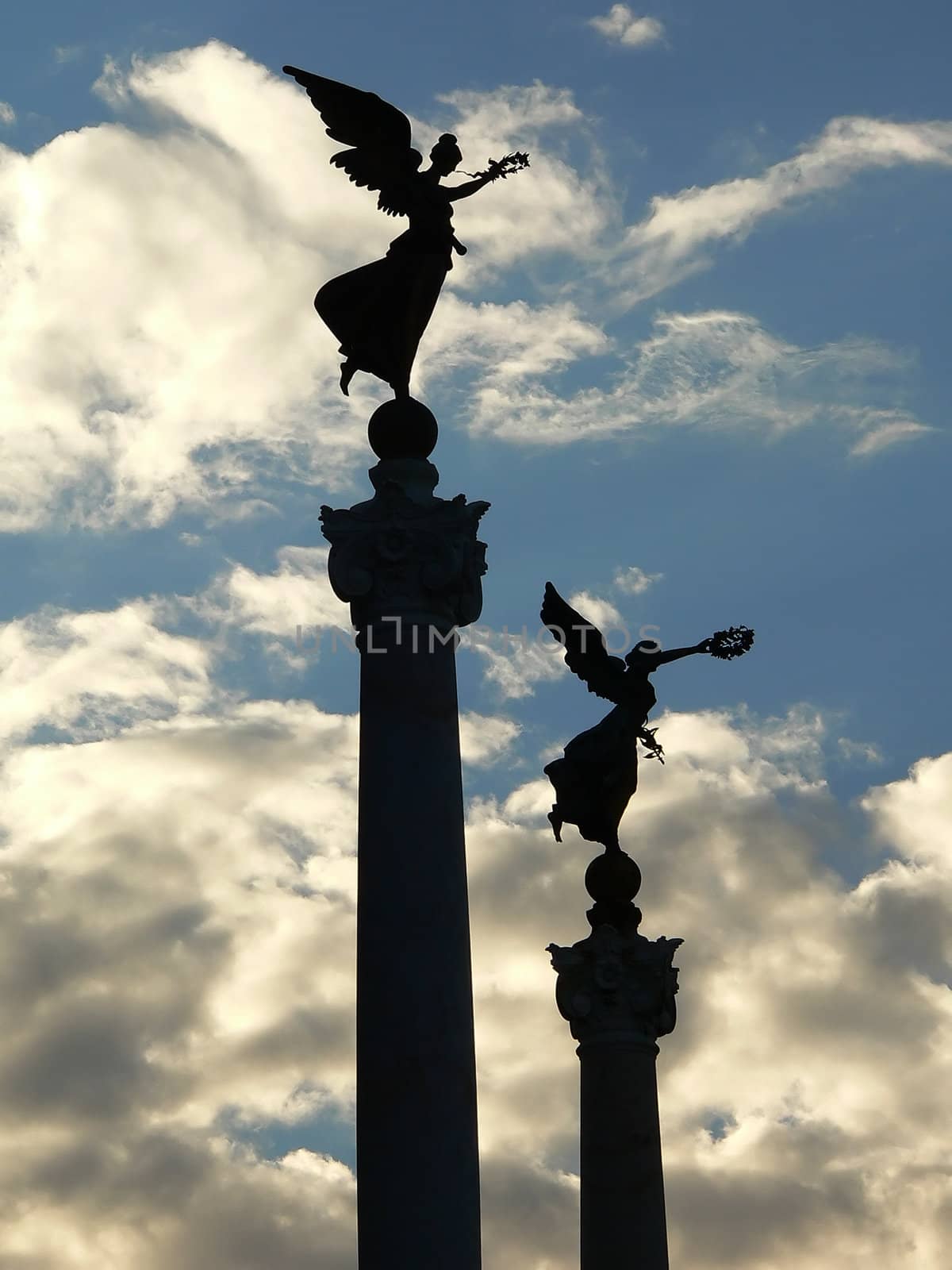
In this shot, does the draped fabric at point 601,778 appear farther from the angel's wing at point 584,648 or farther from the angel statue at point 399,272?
the angel statue at point 399,272

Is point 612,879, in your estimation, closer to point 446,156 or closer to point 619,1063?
point 619,1063

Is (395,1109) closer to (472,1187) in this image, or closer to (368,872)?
(472,1187)

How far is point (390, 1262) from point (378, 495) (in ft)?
27.6

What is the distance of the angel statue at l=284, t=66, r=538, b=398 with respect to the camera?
26.3 meters

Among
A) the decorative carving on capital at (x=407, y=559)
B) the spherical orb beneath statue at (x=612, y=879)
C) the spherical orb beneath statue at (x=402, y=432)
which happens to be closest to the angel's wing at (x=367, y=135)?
the spherical orb beneath statue at (x=402, y=432)

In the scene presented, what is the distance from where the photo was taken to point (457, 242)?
2667cm

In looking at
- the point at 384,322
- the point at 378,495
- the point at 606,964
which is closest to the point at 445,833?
the point at 378,495

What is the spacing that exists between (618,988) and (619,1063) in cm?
107

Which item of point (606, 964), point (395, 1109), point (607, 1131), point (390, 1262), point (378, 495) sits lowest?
point (390, 1262)

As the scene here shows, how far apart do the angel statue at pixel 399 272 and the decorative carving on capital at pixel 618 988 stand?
32.4 feet

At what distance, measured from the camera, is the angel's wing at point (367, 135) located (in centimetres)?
2716

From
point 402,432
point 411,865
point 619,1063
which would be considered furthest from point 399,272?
point 619,1063

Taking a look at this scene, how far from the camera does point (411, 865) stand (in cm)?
2284

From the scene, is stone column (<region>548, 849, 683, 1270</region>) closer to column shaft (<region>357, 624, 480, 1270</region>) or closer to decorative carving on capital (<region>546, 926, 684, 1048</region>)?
decorative carving on capital (<region>546, 926, 684, 1048</region>)
